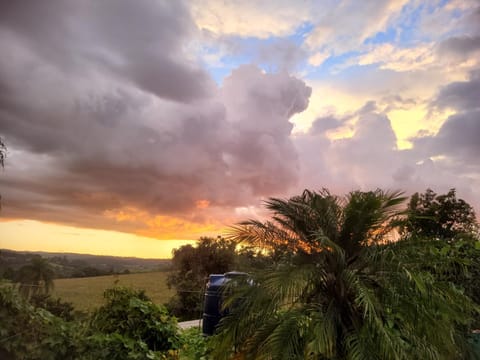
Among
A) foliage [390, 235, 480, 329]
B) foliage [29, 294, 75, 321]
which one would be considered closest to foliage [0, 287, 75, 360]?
foliage [29, 294, 75, 321]

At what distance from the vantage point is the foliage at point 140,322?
687 cm

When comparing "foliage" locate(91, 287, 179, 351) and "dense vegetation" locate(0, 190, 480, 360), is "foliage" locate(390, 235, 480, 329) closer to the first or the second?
"dense vegetation" locate(0, 190, 480, 360)

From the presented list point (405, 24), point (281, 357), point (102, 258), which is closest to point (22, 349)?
point (281, 357)

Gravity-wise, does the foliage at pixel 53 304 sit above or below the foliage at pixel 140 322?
above

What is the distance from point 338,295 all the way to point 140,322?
11.4ft

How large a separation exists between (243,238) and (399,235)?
2.53 m

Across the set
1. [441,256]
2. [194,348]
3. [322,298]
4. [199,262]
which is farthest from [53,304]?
[199,262]

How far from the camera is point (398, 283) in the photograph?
5.65 meters

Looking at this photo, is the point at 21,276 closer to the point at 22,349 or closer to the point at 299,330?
the point at 22,349

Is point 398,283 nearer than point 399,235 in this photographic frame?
Yes

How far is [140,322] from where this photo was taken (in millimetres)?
6969

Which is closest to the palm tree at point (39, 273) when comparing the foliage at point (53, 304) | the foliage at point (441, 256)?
the foliage at point (53, 304)

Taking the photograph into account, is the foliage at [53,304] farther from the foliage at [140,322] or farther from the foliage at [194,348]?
the foliage at [194,348]

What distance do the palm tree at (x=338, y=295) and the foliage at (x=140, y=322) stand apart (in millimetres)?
1180
